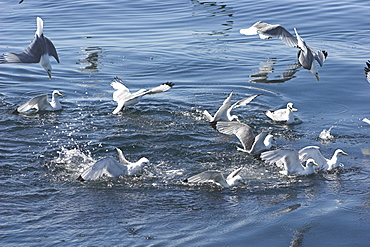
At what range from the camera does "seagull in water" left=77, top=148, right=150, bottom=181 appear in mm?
8703

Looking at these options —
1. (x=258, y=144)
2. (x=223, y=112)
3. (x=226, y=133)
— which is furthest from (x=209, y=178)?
(x=223, y=112)

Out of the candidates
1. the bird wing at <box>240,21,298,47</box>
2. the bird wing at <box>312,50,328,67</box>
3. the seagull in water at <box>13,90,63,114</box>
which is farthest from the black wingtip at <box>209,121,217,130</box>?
the bird wing at <box>240,21,298,47</box>

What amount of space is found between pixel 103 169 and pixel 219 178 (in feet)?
5.61

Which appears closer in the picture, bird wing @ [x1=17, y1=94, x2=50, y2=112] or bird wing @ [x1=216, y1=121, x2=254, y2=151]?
bird wing @ [x1=216, y1=121, x2=254, y2=151]

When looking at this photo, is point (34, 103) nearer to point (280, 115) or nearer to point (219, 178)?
point (280, 115)

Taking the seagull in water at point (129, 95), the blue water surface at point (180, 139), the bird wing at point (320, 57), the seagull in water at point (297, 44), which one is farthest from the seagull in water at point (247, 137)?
the bird wing at point (320, 57)

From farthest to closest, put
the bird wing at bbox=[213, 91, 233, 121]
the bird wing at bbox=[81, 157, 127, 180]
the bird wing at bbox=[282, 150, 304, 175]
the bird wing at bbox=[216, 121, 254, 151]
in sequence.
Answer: the bird wing at bbox=[213, 91, 233, 121] < the bird wing at bbox=[216, 121, 254, 151] < the bird wing at bbox=[282, 150, 304, 175] < the bird wing at bbox=[81, 157, 127, 180]

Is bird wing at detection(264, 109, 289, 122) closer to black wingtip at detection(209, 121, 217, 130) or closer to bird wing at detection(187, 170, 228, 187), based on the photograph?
black wingtip at detection(209, 121, 217, 130)

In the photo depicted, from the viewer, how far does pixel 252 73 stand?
15133 millimetres

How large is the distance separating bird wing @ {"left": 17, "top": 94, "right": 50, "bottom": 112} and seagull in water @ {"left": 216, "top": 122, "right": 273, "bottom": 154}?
148 inches

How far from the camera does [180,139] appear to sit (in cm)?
1044

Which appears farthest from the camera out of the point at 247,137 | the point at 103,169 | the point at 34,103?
the point at 34,103

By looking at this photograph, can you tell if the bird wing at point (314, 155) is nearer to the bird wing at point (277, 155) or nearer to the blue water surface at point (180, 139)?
the blue water surface at point (180, 139)

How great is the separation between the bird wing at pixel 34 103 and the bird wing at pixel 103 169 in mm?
3705
